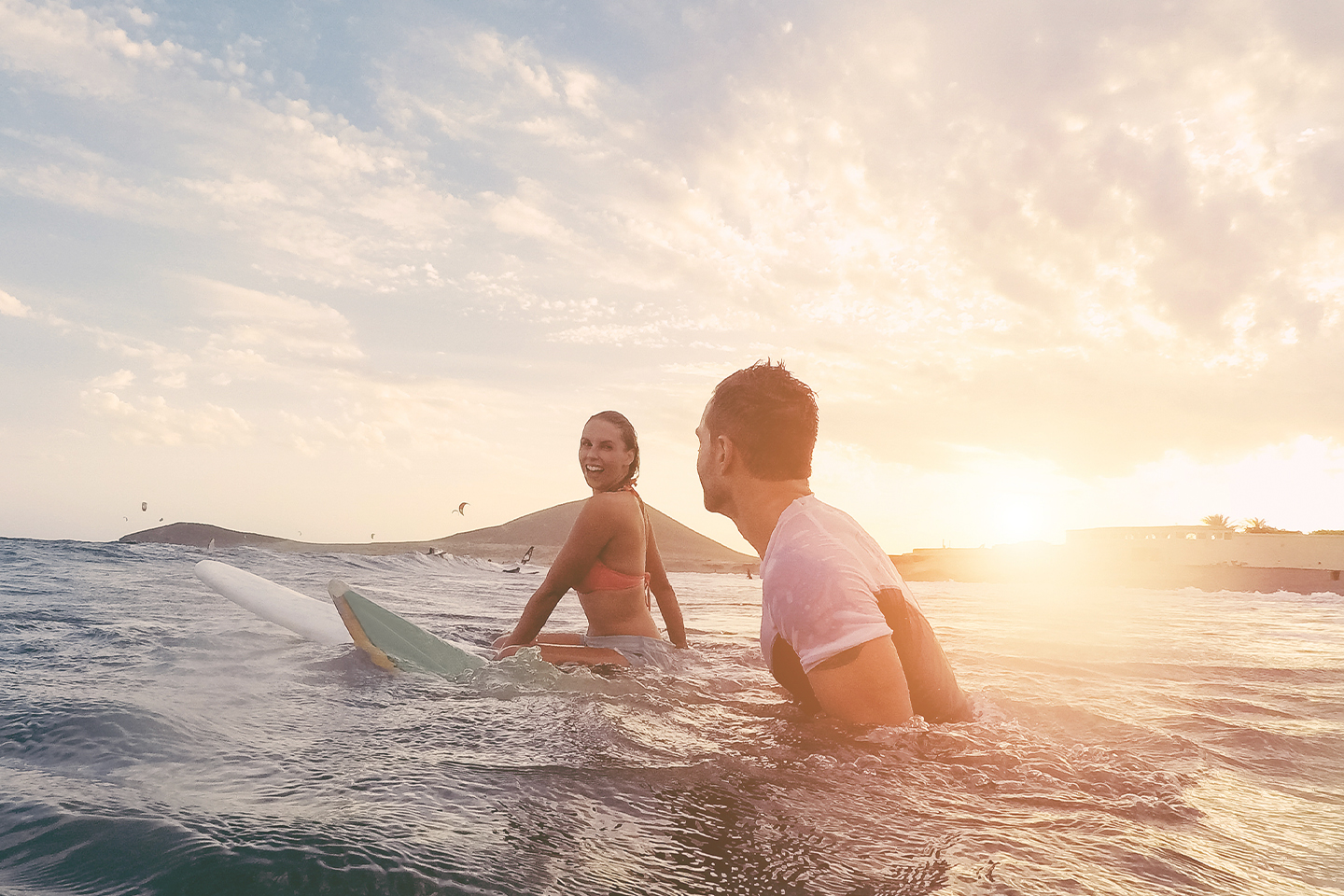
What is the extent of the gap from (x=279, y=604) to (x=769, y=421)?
580 cm

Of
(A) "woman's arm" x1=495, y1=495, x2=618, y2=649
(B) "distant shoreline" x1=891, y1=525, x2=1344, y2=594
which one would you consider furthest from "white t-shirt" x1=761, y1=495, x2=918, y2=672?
(B) "distant shoreline" x1=891, y1=525, x2=1344, y2=594

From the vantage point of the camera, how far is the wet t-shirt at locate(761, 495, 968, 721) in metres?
2.33

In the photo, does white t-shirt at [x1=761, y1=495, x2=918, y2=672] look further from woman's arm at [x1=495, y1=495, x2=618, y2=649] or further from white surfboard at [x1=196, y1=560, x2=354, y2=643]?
white surfboard at [x1=196, y1=560, x2=354, y2=643]

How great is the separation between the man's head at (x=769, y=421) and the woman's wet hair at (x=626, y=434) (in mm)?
2323

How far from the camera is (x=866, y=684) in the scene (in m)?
2.33

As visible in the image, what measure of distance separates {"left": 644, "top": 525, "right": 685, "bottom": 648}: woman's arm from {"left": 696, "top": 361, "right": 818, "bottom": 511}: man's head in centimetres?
279

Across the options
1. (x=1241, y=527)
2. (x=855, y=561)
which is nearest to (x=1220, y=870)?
(x=855, y=561)

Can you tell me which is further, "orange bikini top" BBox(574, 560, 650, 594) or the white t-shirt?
"orange bikini top" BBox(574, 560, 650, 594)

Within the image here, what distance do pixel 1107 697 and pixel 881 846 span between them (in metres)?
3.66

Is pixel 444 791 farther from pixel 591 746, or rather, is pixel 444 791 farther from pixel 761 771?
→ pixel 761 771

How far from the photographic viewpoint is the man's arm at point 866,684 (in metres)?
2.33

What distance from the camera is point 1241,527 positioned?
39844mm

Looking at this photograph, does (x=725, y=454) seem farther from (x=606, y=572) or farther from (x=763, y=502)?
(x=606, y=572)

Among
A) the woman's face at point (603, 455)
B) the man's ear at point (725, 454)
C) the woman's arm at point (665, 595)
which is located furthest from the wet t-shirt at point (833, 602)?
the woman's arm at point (665, 595)
